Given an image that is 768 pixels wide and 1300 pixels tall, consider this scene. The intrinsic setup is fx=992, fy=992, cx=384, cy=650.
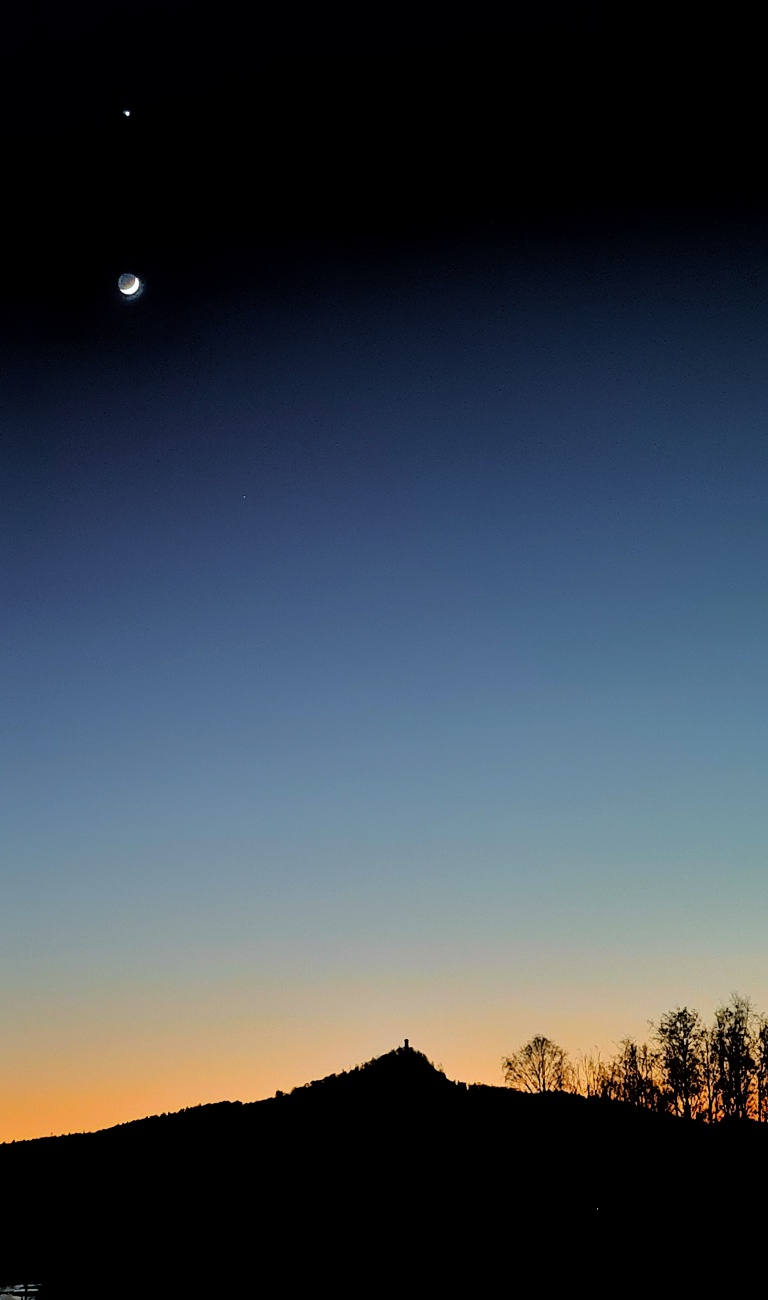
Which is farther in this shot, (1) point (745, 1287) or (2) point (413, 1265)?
(2) point (413, 1265)

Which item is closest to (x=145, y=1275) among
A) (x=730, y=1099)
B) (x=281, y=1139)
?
(x=281, y=1139)

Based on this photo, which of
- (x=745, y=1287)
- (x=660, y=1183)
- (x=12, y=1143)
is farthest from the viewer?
(x=12, y=1143)

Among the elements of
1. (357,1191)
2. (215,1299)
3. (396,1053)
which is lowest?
(215,1299)

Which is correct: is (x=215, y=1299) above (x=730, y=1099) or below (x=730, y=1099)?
below

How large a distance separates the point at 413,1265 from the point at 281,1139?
1925cm

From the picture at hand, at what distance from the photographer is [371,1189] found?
4928 centimetres

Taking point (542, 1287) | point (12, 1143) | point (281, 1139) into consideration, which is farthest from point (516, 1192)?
point (12, 1143)

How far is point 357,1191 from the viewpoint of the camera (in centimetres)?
4931

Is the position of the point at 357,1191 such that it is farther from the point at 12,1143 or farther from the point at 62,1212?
the point at 12,1143

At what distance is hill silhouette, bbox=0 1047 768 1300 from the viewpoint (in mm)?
42562

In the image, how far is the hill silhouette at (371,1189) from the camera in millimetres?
42562

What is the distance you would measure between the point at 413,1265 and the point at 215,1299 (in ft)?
26.4

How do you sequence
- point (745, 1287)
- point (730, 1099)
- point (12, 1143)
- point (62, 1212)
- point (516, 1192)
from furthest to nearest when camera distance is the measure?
point (730, 1099), point (12, 1143), point (62, 1212), point (516, 1192), point (745, 1287)

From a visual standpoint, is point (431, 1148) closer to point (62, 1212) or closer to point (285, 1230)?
point (285, 1230)
